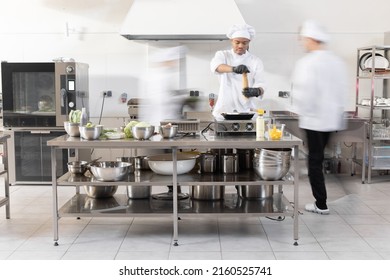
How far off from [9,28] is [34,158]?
5.73ft

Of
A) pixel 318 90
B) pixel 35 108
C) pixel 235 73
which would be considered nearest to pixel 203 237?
pixel 235 73

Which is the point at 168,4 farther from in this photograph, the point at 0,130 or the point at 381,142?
the point at 381,142

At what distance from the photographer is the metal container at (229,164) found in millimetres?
4246

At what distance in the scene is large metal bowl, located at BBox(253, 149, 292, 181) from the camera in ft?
13.2

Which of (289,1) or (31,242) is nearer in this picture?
Result: (31,242)

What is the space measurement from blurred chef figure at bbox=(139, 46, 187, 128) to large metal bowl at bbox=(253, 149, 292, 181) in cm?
130

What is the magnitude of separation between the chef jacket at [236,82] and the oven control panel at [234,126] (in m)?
0.79

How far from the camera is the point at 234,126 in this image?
4.16 m

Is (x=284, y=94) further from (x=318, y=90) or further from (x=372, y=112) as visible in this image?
(x=318, y=90)

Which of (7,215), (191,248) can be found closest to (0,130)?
(7,215)

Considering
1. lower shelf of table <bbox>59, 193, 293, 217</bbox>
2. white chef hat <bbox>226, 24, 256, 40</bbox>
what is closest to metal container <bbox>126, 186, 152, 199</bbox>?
lower shelf of table <bbox>59, 193, 293, 217</bbox>

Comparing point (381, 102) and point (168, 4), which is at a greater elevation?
point (168, 4)

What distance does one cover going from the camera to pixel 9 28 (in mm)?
6824

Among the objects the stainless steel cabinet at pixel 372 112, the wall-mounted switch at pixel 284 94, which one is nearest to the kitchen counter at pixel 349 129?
the stainless steel cabinet at pixel 372 112
